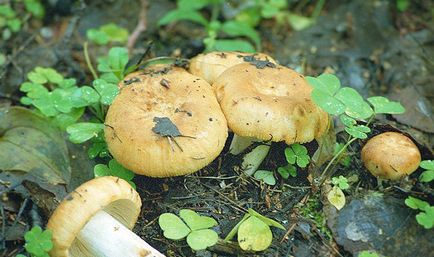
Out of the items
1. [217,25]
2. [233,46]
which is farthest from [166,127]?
[217,25]

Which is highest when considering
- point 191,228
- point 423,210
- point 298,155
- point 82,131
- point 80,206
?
point 80,206

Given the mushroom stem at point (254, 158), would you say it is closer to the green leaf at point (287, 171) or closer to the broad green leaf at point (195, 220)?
the green leaf at point (287, 171)

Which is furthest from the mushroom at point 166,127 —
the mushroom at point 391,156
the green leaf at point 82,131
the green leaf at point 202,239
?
the mushroom at point 391,156

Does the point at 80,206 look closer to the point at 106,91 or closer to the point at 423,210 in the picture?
the point at 106,91

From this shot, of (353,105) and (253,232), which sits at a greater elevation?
(353,105)

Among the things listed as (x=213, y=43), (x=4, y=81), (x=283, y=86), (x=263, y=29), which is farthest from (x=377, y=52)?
(x=4, y=81)

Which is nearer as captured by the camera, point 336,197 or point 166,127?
point 166,127
